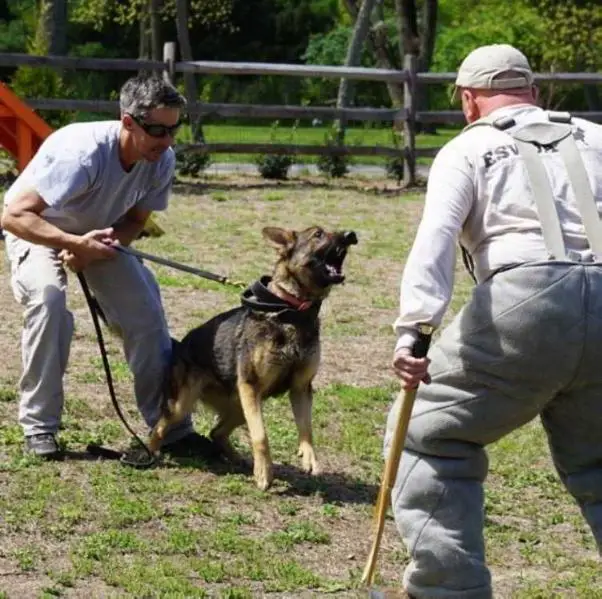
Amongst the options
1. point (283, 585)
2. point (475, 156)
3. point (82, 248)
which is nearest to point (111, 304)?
point (82, 248)

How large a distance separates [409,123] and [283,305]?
13572 millimetres

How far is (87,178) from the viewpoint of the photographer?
6395 millimetres

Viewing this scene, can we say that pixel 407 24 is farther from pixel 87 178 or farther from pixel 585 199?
pixel 585 199

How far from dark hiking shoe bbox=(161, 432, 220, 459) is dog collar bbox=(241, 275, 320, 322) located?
0.80 metres

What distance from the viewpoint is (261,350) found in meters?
6.49

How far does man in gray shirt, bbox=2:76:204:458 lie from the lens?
6.36 meters

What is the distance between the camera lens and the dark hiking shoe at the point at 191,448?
22.6 feet

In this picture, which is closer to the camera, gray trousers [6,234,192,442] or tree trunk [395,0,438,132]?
gray trousers [6,234,192,442]

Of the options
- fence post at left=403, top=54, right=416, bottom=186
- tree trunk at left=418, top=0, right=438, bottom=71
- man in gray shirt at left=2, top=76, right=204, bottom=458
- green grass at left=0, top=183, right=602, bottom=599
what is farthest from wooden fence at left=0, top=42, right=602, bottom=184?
tree trunk at left=418, top=0, right=438, bottom=71

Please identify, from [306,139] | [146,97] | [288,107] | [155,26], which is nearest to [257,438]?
[146,97]

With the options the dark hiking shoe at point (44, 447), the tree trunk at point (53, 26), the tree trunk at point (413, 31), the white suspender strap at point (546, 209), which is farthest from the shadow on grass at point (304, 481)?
the tree trunk at point (53, 26)

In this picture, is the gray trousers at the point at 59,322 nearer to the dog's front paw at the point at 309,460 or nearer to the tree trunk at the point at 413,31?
the dog's front paw at the point at 309,460

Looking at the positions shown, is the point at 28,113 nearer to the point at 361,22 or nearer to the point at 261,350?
the point at 261,350

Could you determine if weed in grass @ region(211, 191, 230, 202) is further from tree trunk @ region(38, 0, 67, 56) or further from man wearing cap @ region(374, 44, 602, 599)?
tree trunk @ region(38, 0, 67, 56)
